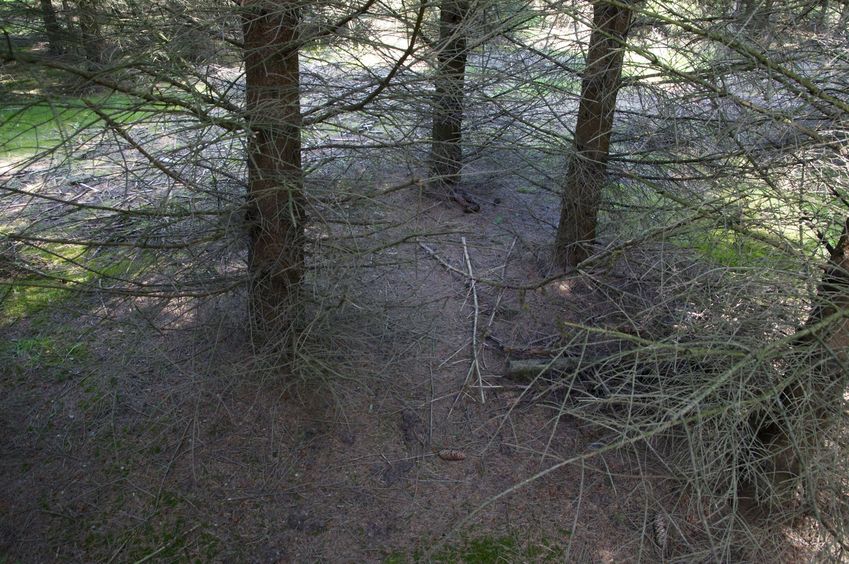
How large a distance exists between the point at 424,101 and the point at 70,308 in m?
2.38

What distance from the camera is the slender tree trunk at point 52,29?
3090mm

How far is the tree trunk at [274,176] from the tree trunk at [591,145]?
2082 mm

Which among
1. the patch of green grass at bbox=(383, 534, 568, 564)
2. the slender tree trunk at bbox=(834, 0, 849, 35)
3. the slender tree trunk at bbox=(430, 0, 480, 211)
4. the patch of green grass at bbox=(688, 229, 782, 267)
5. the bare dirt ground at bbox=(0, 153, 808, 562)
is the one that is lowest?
the patch of green grass at bbox=(383, 534, 568, 564)

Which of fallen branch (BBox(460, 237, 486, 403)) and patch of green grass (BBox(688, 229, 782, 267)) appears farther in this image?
fallen branch (BBox(460, 237, 486, 403))

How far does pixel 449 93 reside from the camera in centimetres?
368

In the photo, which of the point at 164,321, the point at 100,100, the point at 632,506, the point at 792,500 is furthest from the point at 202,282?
the point at 792,500

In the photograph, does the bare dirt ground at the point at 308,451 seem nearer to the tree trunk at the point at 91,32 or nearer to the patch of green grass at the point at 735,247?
the patch of green grass at the point at 735,247

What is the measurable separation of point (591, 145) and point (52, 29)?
361 cm

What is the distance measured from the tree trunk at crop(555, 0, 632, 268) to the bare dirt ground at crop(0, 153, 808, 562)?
2.23 feet

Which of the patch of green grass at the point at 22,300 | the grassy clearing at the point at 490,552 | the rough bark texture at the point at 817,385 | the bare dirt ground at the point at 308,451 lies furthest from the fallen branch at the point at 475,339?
the patch of green grass at the point at 22,300

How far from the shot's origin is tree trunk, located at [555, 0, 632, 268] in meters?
4.56

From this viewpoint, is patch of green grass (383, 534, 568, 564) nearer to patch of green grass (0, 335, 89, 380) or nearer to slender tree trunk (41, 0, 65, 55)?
patch of green grass (0, 335, 89, 380)

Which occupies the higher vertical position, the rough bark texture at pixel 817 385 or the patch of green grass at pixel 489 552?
the rough bark texture at pixel 817 385

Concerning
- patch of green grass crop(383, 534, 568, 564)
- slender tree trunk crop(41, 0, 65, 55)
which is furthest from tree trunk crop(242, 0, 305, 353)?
patch of green grass crop(383, 534, 568, 564)
